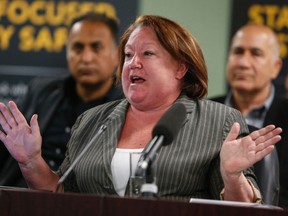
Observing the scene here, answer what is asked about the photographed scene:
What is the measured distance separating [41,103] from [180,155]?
185cm

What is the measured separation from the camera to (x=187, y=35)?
2.81 meters

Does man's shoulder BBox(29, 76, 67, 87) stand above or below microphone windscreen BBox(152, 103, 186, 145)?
above

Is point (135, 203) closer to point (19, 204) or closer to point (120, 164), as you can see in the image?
point (19, 204)

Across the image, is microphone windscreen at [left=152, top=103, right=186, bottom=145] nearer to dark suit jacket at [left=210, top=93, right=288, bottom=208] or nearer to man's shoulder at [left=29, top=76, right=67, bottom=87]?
dark suit jacket at [left=210, top=93, right=288, bottom=208]

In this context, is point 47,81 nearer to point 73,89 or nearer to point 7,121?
point 73,89

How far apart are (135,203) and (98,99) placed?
2548 mm

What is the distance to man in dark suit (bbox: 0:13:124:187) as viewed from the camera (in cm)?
426

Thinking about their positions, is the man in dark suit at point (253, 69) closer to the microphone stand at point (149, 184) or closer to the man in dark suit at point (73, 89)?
the man in dark suit at point (73, 89)

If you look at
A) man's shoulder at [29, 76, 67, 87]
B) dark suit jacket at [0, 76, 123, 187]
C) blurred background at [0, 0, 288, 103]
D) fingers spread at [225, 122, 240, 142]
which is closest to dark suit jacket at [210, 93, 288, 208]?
blurred background at [0, 0, 288, 103]

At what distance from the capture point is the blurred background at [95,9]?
4.82m

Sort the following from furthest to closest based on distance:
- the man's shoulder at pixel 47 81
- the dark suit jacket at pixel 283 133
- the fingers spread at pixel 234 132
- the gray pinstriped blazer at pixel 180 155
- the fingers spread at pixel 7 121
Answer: the man's shoulder at pixel 47 81
the dark suit jacket at pixel 283 133
the fingers spread at pixel 7 121
the gray pinstriped blazer at pixel 180 155
the fingers spread at pixel 234 132

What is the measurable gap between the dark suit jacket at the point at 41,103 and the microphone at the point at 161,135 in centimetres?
204

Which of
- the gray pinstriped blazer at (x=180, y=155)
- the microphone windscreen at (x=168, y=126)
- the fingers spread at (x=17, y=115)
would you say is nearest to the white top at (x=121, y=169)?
the gray pinstriped blazer at (x=180, y=155)

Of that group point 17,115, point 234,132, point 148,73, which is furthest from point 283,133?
point 17,115
